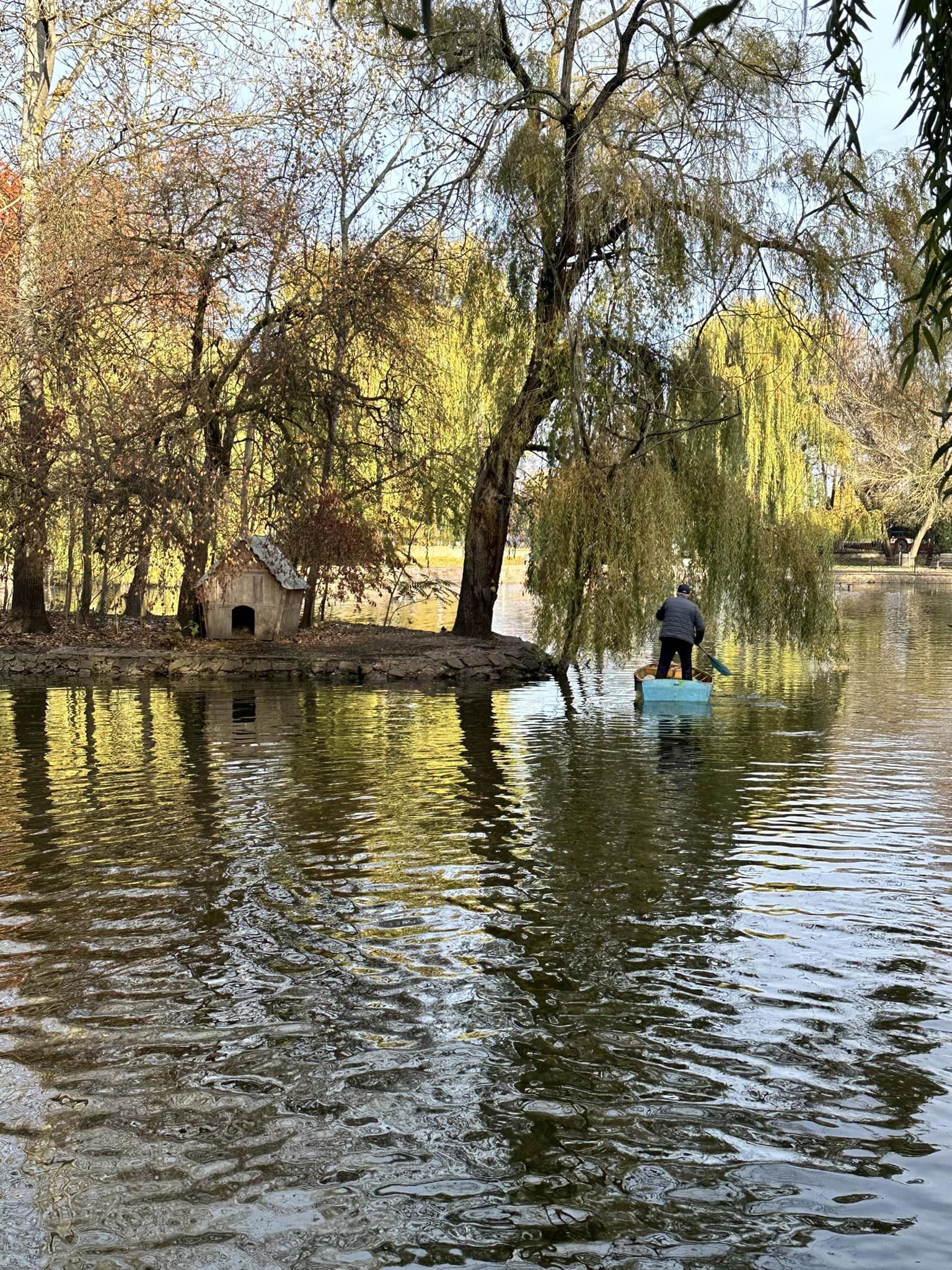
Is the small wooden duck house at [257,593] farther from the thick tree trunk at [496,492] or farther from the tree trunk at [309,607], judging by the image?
the thick tree trunk at [496,492]

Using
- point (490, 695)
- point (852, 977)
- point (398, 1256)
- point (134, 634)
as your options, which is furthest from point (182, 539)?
point (398, 1256)

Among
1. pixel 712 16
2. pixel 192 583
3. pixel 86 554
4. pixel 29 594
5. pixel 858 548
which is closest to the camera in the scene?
pixel 712 16

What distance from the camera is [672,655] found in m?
19.0

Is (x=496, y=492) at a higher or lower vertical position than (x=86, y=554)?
higher

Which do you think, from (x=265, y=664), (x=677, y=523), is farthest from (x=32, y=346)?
(x=677, y=523)

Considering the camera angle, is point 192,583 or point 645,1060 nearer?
point 645,1060

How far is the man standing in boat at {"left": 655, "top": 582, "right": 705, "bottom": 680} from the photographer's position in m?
18.7

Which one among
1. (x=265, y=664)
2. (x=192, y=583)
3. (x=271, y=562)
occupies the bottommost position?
(x=265, y=664)

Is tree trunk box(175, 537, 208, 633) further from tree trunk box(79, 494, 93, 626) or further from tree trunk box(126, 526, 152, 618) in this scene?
tree trunk box(79, 494, 93, 626)

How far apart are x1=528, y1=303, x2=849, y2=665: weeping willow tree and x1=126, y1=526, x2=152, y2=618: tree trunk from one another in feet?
20.5

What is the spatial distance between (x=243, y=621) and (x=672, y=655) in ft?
29.6

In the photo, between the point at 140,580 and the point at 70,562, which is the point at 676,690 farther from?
the point at 70,562

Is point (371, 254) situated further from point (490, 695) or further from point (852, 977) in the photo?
point (852, 977)

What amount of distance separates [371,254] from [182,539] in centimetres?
605
